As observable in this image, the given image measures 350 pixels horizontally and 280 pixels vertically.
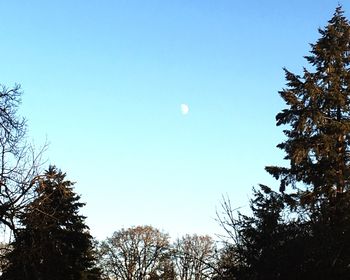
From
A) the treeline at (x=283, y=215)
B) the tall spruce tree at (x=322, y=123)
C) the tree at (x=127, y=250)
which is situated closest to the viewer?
the treeline at (x=283, y=215)

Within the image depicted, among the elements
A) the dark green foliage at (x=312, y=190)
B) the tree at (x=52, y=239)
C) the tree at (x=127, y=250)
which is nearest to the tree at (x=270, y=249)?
the dark green foliage at (x=312, y=190)

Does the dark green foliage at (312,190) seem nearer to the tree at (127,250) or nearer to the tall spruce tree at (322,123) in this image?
the tall spruce tree at (322,123)

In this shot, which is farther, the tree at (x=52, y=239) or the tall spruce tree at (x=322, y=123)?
the tall spruce tree at (x=322, y=123)

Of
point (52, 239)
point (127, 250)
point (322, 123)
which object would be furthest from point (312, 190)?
point (127, 250)

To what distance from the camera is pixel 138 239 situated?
2048 inches

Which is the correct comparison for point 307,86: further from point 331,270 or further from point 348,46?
point 331,270

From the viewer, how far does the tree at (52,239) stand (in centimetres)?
1270

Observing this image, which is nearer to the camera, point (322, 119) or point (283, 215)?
point (283, 215)

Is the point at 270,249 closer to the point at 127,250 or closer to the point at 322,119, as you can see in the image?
the point at 322,119

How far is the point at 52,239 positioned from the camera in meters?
15.3

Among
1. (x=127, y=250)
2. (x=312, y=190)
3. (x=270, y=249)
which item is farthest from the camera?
(x=127, y=250)

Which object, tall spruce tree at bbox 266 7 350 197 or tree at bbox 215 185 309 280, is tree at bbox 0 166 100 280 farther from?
tall spruce tree at bbox 266 7 350 197

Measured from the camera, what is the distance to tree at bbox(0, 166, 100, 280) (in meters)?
12.7

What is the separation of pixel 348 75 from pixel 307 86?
72.1 inches
